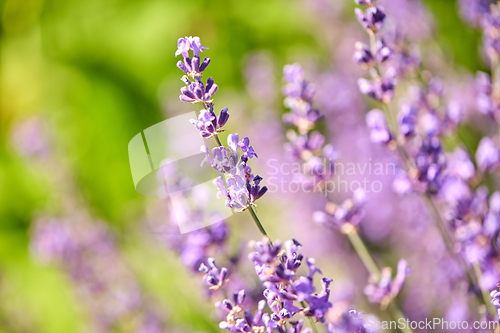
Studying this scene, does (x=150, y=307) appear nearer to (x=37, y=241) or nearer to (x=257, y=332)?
(x=37, y=241)

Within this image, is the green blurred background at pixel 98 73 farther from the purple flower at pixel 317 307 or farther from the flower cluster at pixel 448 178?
the purple flower at pixel 317 307

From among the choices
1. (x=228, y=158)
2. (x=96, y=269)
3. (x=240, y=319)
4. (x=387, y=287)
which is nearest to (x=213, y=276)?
(x=240, y=319)

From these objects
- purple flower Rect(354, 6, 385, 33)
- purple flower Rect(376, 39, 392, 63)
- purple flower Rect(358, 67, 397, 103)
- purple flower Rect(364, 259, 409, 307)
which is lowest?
purple flower Rect(364, 259, 409, 307)

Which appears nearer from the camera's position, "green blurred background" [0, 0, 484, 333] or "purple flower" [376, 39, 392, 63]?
"purple flower" [376, 39, 392, 63]

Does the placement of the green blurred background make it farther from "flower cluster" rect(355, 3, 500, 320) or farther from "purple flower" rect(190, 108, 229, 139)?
"purple flower" rect(190, 108, 229, 139)

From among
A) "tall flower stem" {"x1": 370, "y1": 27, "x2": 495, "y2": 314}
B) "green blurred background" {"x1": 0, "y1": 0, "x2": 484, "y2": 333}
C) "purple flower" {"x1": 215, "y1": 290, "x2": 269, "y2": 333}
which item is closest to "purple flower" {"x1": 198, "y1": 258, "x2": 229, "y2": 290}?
"purple flower" {"x1": 215, "y1": 290, "x2": 269, "y2": 333}

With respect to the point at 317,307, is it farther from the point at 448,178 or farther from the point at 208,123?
the point at 448,178

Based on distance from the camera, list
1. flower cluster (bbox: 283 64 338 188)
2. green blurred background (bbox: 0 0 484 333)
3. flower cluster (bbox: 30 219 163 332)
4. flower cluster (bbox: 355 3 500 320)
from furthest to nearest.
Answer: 1. green blurred background (bbox: 0 0 484 333)
2. flower cluster (bbox: 30 219 163 332)
3. flower cluster (bbox: 283 64 338 188)
4. flower cluster (bbox: 355 3 500 320)

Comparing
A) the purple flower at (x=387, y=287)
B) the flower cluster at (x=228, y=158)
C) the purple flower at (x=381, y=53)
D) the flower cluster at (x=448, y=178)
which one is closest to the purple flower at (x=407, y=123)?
the flower cluster at (x=448, y=178)
